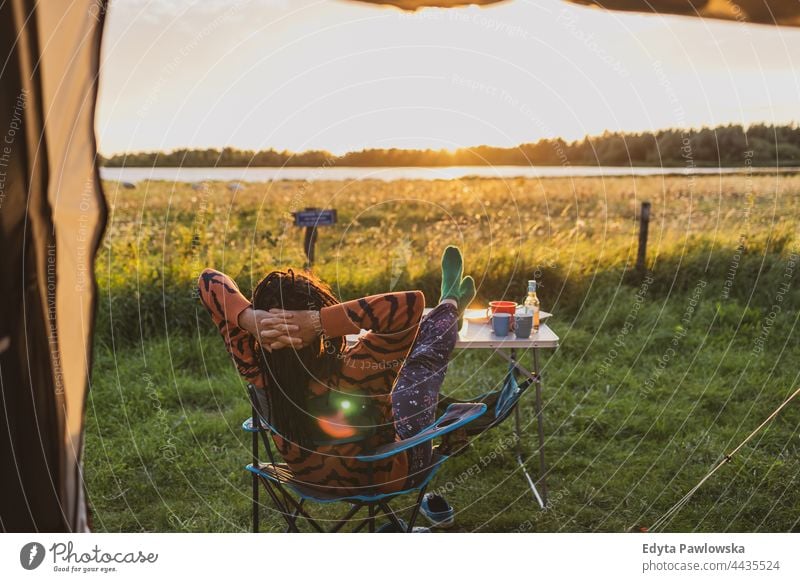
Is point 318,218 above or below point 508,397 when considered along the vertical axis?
above

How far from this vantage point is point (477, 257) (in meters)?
6.21

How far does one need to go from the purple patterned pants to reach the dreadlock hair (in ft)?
1.82

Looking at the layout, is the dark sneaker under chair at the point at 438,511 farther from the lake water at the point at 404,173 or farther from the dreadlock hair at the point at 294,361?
the lake water at the point at 404,173

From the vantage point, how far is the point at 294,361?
242 cm

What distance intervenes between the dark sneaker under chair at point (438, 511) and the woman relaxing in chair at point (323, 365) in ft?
1.88

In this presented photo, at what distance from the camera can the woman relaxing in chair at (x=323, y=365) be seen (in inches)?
91.1

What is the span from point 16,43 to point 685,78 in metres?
4.05

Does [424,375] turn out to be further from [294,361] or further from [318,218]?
[318,218]

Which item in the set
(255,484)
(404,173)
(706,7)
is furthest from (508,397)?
(404,173)

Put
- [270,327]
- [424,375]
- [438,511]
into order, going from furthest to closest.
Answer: [438,511], [424,375], [270,327]

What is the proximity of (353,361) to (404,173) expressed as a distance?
702 centimetres

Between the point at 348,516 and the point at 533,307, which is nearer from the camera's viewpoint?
the point at 348,516

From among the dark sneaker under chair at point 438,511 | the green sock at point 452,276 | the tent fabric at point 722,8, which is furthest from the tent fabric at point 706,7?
the dark sneaker under chair at point 438,511

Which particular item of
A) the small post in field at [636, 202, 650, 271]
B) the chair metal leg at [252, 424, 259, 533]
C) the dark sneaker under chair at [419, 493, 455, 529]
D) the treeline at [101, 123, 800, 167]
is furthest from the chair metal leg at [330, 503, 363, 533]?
the small post in field at [636, 202, 650, 271]
